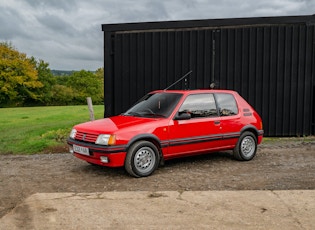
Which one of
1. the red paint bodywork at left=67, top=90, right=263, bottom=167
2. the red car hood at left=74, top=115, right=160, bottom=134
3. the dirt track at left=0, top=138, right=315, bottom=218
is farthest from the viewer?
the red car hood at left=74, top=115, right=160, bottom=134

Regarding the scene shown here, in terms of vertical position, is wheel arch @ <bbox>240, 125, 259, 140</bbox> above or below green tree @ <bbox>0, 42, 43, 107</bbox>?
below

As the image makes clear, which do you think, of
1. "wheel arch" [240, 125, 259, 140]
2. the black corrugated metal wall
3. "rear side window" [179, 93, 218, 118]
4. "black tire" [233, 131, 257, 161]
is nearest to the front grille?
"rear side window" [179, 93, 218, 118]

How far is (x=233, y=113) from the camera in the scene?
766cm

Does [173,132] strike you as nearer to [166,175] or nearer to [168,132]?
[168,132]

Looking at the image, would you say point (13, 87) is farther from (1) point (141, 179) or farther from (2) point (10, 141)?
(1) point (141, 179)

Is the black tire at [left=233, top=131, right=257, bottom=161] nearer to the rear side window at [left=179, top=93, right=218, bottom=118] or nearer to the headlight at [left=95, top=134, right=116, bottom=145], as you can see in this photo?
the rear side window at [left=179, top=93, right=218, bottom=118]

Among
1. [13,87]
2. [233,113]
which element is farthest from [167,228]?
[13,87]

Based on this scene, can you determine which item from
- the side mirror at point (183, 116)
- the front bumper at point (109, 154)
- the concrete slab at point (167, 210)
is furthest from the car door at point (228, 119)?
the front bumper at point (109, 154)

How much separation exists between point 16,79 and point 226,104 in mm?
46922

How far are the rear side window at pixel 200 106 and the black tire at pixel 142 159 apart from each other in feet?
3.40

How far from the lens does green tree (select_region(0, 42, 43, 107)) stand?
49438mm

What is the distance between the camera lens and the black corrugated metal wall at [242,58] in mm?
11531

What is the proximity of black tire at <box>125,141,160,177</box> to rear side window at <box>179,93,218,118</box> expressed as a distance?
3.40 feet

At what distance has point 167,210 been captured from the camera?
4.64m
